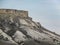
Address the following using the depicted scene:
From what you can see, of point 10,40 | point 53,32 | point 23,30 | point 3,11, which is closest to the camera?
point 10,40

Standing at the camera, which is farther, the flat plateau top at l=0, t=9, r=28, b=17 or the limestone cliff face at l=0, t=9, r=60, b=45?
the flat plateau top at l=0, t=9, r=28, b=17

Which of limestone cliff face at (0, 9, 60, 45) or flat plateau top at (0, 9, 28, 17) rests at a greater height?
flat plateau top at (0, 9, 28, 17)

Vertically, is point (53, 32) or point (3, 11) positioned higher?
point (3, 11)

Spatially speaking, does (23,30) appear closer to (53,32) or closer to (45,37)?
(45,37)

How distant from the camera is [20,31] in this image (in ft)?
164

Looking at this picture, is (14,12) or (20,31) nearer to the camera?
(20,31)

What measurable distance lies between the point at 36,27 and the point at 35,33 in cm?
588

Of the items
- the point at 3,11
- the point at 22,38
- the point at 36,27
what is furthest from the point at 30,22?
the point at 22,38

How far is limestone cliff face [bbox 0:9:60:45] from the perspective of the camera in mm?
46500

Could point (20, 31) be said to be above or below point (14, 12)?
below

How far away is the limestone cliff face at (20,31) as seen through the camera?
46500 millimetres

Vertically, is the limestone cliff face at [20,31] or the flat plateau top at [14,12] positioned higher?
the flat plateau top at [14,12]

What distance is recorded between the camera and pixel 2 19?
51594 mm

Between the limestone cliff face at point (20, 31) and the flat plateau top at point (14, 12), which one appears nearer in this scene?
the limestone cliff face at point (20, 31)
